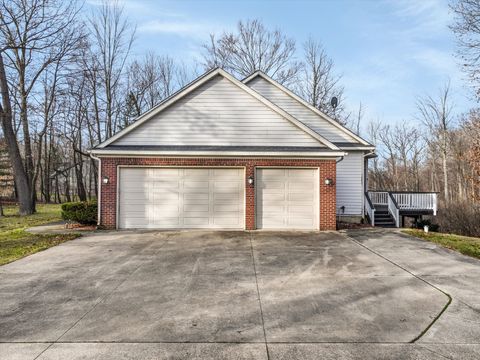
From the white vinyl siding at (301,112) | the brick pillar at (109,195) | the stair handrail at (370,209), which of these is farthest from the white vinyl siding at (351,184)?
the brick pillar at (109,195)

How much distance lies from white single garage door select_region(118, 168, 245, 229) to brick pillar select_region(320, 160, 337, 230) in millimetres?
2950

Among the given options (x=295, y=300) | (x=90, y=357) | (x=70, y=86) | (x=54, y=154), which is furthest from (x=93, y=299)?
(x=54, y=154)

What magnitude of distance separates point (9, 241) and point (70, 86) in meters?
19.7

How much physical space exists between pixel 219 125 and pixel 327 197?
4952mm

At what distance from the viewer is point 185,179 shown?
11133 mm

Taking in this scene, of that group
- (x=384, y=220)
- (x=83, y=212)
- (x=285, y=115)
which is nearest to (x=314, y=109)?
(x=285, y=115)

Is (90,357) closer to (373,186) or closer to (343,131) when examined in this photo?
(343,131)

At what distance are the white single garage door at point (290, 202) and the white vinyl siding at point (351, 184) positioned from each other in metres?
4.27

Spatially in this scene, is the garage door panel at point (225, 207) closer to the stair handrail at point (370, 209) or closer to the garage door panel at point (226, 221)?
the garage door panel at point (226, 221)

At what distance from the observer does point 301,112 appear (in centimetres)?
1505

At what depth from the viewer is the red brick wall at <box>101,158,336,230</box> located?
10.9 m

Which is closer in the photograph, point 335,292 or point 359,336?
point 359,336

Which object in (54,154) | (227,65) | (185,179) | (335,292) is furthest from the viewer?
(54,154)

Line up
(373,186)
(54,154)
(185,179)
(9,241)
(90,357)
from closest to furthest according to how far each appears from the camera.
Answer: (90,357), (9,241), (185,179), (54,154), (373,186)
